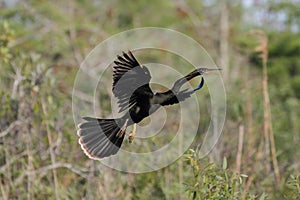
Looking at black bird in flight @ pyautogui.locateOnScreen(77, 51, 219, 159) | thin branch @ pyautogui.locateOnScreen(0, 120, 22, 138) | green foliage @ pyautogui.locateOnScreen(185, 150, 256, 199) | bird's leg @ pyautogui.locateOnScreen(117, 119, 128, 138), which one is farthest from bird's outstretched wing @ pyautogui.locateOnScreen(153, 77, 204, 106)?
thin branch @ pyautogui.locateOnScreen(0, 120, 22, 138)

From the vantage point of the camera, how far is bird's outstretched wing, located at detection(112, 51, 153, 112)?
2.72m

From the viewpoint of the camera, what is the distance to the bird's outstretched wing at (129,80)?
272cm

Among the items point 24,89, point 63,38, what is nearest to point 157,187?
point 24,89

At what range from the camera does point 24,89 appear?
15.0ft

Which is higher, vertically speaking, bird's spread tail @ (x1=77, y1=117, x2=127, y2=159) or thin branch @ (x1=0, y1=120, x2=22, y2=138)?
thin branch @ (x1=0, y1=120, x2=22, y2=138)

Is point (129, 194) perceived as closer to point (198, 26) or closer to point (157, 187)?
point (157, 187)

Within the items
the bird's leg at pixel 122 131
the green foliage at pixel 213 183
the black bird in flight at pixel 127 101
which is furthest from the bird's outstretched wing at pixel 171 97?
the green foliage at pixel 213 183

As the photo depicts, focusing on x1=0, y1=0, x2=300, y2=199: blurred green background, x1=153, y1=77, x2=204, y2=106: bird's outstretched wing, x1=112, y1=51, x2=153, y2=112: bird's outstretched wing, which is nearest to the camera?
x1=112, y1=51, x2=153, y2=112: bird's outstretched wing

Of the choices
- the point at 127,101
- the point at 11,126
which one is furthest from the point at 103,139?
the point at 11,126

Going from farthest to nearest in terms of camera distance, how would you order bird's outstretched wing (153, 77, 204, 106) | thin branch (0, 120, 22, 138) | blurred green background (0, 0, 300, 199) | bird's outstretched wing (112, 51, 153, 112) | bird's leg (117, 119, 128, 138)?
1. thin branch (0, 120, 22, 138)
2. blurred green background (0, 0, 300, 199)
3. bird's leg (117, 119, 128, 138)
4. bird's outstretched wing (153, 77, 204, 106)
5. bird's outstretched wing (112, 51, 153, 112)

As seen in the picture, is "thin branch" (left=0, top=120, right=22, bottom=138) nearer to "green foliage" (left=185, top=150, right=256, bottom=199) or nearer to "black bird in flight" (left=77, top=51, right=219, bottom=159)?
"black bird in flight" (left=77, top=51, right=219, bottom=159)

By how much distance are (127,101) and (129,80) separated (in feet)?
0.41

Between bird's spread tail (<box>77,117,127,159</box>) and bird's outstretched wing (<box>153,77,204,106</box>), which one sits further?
bird's spread tail (<box>77,117,127,159</box>)

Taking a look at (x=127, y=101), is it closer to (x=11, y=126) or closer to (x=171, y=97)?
(x=171, y=97)
